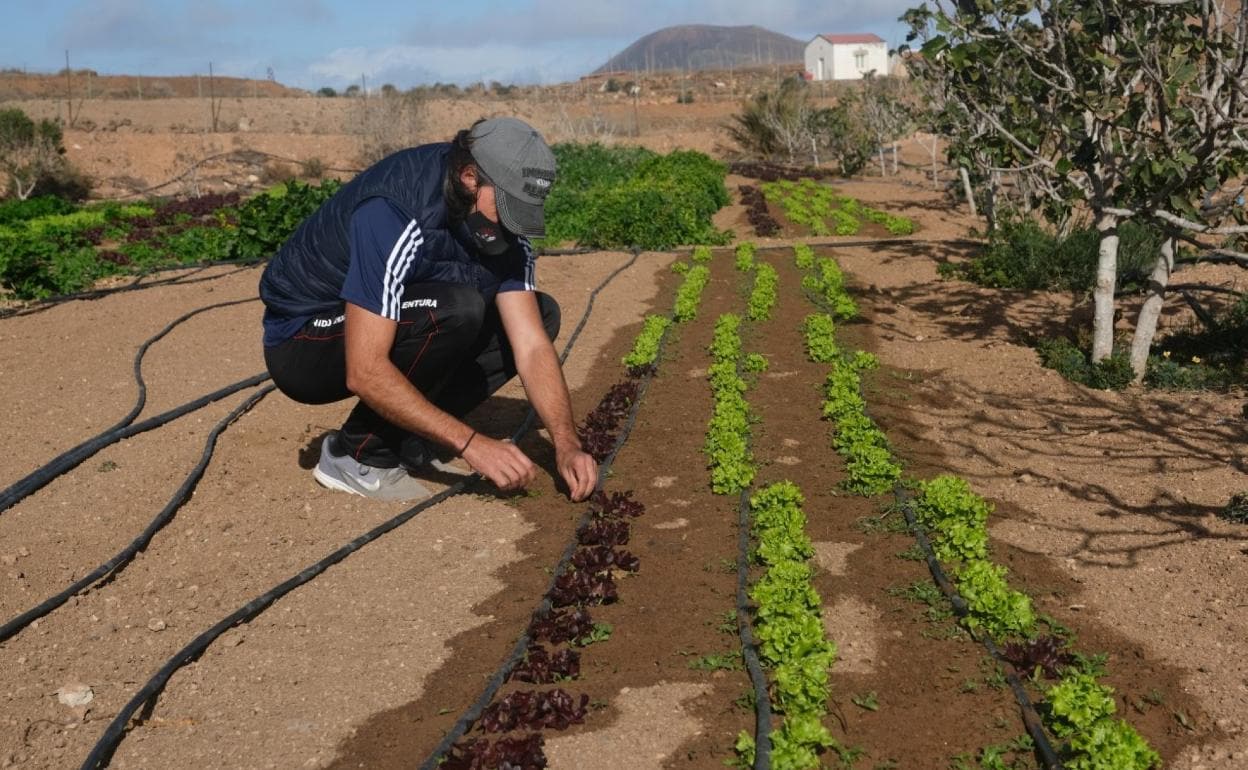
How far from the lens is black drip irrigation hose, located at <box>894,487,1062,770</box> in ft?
11.3

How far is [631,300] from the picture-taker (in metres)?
11.5

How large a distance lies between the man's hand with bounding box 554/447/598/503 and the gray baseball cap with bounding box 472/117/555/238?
3.01 feet

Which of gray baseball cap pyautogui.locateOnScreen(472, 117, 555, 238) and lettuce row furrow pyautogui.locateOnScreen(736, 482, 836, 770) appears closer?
lettuce row furrow pyautogui.locateOnScreen(736, 482, 836, 770)

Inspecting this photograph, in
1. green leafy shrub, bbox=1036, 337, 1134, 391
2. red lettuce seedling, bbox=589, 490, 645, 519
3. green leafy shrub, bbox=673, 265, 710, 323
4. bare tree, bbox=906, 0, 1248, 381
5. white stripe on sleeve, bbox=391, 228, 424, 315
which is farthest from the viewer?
green leafy shrub, bbox=673, 265, 710, 323

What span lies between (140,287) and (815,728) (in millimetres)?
9691

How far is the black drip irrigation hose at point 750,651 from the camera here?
3430mm

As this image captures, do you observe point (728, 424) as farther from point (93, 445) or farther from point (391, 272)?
point (93, 445)

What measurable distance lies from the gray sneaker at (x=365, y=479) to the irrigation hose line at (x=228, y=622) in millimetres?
117

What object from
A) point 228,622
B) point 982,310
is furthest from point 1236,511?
point 982,310

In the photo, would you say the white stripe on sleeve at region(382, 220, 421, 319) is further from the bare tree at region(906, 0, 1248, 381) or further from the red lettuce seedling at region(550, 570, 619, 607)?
the bare tree at region(906, 0, 1248, 381)

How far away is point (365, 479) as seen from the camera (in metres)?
5.67

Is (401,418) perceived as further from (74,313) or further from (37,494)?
(74,313)

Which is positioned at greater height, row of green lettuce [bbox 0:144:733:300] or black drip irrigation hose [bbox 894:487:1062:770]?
row of green lettuce [bbox 0:144:733:300]

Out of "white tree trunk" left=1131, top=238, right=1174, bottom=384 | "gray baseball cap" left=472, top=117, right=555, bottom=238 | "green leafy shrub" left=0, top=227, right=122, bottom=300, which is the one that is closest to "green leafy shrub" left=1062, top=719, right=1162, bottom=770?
"gray baseball cap" left=472, top=117, right=555, bottom=238
